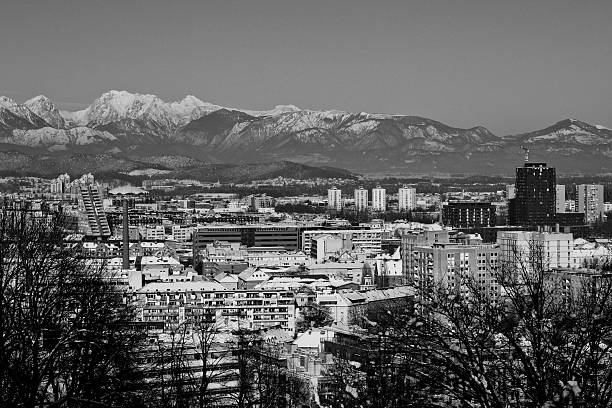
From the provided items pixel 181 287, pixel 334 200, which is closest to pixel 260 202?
pixel 334 200

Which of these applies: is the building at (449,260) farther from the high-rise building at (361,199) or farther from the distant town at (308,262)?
the high-rise building at (361,199)

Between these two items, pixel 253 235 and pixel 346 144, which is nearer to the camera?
pixel 253 235

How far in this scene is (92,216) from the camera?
1938 inches

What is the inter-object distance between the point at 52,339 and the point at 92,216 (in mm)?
42492

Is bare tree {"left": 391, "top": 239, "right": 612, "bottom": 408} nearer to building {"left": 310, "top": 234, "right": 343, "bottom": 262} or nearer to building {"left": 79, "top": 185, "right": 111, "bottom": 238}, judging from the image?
building {"left": 310, "top": 234, "right": 343, "bottom": 262}

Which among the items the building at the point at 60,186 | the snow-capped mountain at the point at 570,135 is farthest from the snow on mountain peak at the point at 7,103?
the building at the point at 60,186

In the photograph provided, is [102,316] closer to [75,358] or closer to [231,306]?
[75,358]

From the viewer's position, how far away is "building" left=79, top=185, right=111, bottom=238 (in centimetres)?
4790

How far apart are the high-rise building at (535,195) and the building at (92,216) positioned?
772 inches

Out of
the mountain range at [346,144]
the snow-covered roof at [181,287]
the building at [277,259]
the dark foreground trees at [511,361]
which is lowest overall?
the building at [277,259]

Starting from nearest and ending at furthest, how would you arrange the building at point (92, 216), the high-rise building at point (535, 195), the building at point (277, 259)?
the building at point (277, 259)
the building at point (92, 216)
the high-rise building at point (535, 195)

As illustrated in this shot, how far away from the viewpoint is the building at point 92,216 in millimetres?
47903

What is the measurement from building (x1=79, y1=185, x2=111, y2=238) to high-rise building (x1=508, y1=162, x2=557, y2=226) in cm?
1961

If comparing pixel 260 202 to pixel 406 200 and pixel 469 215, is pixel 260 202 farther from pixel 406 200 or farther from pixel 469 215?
pixel 469 215
